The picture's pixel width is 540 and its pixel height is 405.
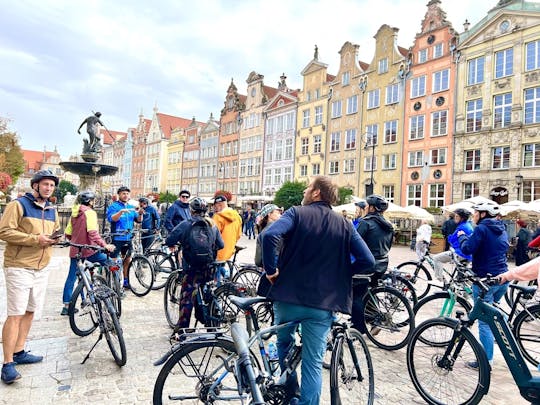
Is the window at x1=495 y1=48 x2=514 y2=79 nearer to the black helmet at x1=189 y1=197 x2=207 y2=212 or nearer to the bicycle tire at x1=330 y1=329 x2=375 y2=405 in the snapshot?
the black helmet at x1=189 y1=197 x2=207 y2=212

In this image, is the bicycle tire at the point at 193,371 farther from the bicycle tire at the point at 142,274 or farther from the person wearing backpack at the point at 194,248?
the bicycle tire at the point at 142,274

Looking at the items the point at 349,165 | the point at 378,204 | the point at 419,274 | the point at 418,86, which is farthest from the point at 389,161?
the point at 378,204

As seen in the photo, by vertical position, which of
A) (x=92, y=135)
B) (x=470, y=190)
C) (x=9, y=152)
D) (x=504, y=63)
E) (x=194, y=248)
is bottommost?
(x=194, y=248)

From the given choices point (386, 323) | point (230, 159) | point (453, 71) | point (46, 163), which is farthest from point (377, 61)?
point (46, 163)

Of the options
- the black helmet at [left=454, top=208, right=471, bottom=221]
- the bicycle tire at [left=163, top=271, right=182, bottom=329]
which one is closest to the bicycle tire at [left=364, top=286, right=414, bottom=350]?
the bicycle tire at [left=163, top=271, right=182, bottom=329]

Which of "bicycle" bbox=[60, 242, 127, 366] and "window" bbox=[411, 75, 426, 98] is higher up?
"window" bbox=[411, 75, 426, 98]

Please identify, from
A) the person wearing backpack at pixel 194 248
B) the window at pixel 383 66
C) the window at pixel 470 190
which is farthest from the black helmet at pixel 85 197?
the window at pixel 383 66

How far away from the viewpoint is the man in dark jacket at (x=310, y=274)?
2975mm

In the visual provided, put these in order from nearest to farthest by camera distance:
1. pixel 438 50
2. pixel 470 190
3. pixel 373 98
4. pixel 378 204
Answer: pixel 378 204, pixel 470 190, pixel 438 50, pixel 373 98

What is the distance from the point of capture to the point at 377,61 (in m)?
37.5

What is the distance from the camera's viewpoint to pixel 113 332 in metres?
4.54

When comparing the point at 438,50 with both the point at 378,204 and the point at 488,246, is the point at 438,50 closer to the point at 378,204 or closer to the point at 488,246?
the point at 378,204

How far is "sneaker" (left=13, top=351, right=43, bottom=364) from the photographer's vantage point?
438 cm

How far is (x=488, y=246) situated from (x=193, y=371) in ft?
12.9
